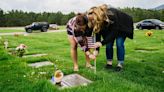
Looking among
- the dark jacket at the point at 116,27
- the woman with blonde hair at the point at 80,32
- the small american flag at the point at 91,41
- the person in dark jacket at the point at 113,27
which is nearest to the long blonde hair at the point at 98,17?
the person in dark jacket at the point at 113,27

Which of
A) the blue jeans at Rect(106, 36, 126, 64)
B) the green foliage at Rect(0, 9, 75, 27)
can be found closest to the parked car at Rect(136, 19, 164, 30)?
the green foliage at Rect(0, 9, 75, 27)

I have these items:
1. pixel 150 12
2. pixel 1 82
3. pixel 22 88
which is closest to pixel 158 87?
pixel 22 88

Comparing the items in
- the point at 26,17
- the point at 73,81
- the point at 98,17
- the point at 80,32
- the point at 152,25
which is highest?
the point at 26,17

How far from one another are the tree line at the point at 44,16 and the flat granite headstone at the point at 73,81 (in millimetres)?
51297

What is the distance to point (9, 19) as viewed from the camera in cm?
5803

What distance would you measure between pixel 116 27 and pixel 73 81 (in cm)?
155

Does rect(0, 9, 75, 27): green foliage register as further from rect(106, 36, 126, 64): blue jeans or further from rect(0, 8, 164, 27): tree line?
rect(106, 36, 126, 64): blue jeans

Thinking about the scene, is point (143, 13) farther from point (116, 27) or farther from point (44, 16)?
point (116, 27)

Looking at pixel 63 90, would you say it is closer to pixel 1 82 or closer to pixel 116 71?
pixel 1 82

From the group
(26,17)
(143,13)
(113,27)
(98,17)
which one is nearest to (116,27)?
(113,27)

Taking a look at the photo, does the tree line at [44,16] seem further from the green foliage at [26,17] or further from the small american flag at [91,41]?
the small american flag at [91,41]

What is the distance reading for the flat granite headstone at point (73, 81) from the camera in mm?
4602

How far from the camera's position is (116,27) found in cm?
580

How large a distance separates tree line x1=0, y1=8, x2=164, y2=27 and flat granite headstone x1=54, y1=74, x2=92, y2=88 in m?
51.3
